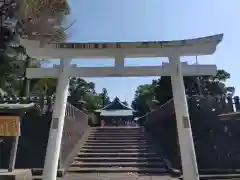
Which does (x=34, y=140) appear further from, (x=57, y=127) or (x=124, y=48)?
(x=124, y=48)

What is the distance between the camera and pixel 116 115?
40.1 metres

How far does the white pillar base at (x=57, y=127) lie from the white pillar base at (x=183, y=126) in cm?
258

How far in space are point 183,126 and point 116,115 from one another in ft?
111

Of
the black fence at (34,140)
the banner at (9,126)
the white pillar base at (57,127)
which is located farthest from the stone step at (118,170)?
the white pillar base at (57,127)

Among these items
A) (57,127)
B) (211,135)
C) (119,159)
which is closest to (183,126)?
(57,127)

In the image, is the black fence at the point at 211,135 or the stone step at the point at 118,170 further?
the black fence at the point at 211,135

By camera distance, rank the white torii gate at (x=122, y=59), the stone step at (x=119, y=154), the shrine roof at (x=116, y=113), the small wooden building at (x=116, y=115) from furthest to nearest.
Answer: the shrine roof at (x=116, y=113) < the small wooden building at (x=116, y=115) < the stone step at (x=119, y=154) < the white torii gate at (x=122, y=59)


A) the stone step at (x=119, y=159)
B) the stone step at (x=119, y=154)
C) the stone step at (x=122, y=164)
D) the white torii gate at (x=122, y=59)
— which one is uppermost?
the white torii gate at (x=122, y=59)

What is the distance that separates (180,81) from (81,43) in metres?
2.49

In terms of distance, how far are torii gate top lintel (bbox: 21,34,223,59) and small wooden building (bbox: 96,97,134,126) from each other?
31777mm

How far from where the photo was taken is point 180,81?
671 cm

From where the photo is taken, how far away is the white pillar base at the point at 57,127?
6.09 metres

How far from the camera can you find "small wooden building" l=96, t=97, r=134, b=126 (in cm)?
3921

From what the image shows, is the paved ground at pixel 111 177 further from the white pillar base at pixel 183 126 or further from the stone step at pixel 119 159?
the white pillar base at pixel 183 126
